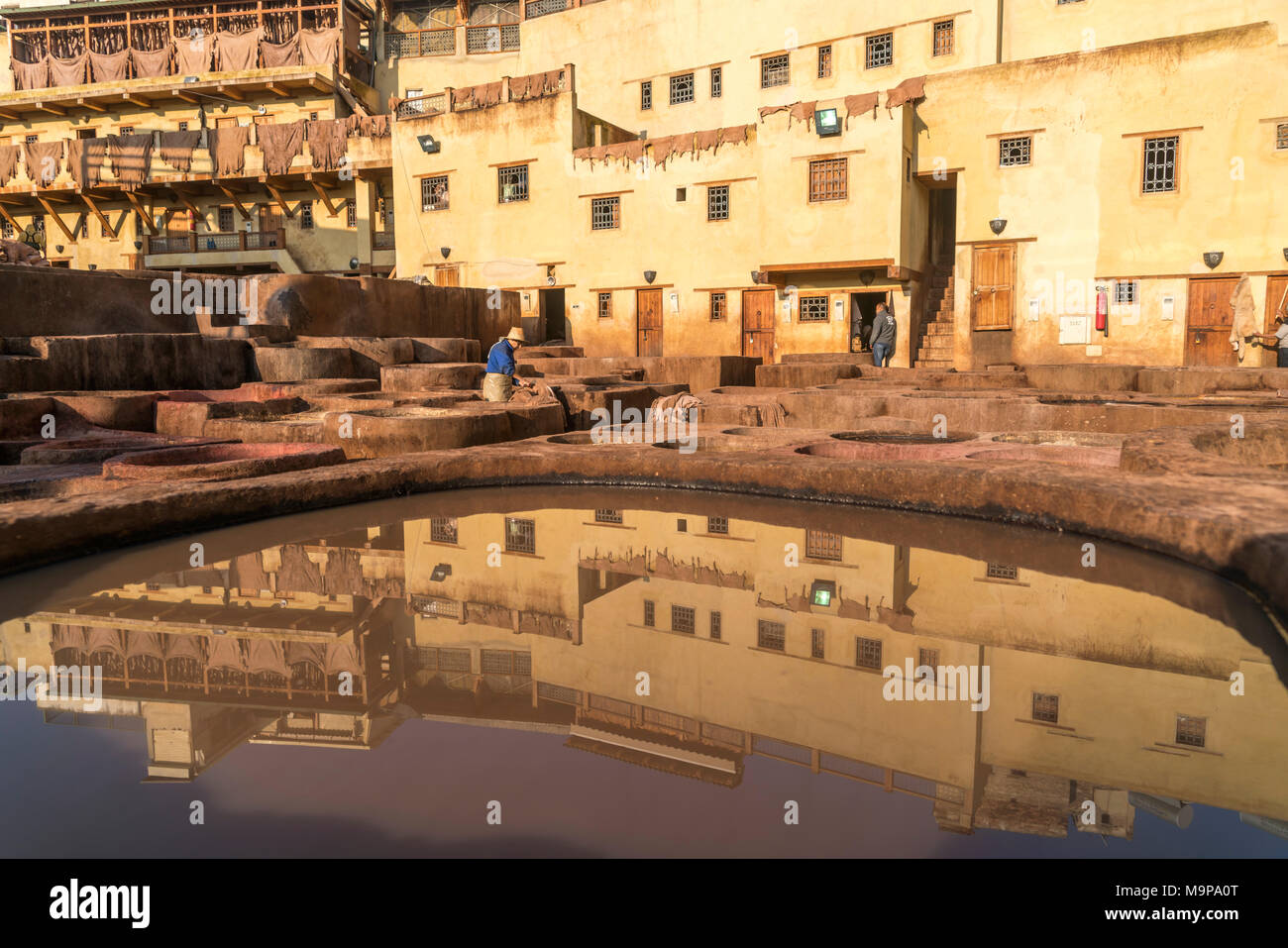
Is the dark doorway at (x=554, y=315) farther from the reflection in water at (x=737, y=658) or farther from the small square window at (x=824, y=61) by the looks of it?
the reflection in water at (x=737, y=658)

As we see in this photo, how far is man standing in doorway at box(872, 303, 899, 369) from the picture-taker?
20156 millimetres

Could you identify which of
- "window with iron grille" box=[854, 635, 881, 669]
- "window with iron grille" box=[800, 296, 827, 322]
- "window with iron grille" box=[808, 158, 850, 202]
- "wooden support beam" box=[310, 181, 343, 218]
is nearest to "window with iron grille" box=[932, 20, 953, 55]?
"window with iron grille" box=[808, 158, 850, 202]

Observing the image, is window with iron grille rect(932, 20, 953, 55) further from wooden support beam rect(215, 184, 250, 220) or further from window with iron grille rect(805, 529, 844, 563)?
wooden support beam rect(215, 184, 250, 220)

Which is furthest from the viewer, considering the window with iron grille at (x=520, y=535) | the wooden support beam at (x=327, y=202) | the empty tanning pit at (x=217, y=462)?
the wooden support beam at (x=327, y=202)

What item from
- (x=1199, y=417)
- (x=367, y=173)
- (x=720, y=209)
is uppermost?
(x=367, y=173)

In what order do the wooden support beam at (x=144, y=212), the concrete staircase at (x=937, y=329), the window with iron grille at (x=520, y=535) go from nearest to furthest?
the window with iron grille at (x=520, y=535) < the concrete staircase at (x=937, y=329) < the wooden support beam at (x=144, y=212)

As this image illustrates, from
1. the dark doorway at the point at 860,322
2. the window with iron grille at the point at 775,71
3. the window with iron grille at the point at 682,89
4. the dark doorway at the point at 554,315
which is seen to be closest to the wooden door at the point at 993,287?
the dark doorway at the point at 860,322

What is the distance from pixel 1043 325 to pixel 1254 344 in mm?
3893

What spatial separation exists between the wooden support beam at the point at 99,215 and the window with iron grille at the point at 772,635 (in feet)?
118

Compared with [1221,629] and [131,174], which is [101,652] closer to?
[1221,629]

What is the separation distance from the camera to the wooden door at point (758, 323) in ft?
76.1

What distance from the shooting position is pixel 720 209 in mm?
23312
